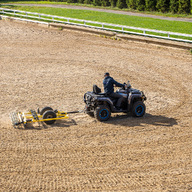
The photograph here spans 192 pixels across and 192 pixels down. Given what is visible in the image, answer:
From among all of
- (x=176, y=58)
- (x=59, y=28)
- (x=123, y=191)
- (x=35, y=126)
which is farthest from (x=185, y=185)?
(x=59, y=28)

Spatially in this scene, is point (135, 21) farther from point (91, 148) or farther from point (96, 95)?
point (91, 148)

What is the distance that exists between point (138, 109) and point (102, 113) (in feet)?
4.81

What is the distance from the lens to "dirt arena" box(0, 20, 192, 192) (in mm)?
9109

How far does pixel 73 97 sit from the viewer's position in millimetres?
15906

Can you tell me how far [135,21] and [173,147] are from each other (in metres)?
24.4

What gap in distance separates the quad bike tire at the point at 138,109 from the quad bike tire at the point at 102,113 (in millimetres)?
1015

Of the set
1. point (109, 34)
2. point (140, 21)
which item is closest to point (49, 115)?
point (109, 34)

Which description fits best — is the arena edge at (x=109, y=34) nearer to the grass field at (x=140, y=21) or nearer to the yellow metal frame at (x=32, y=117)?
the grass field at (x=140, y=21)

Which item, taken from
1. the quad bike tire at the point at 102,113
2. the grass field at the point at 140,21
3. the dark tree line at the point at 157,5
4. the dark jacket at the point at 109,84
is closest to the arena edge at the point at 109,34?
the grass field at the point at 140,21

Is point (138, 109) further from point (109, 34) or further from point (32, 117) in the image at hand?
point (109, 34)

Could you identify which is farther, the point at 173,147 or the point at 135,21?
the point at 135,21

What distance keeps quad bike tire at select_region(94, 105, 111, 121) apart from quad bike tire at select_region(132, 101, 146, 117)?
101cm

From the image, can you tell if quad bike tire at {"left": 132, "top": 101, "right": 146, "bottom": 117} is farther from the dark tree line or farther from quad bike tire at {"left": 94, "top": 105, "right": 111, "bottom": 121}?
the dark tree line

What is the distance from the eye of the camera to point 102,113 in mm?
13008
